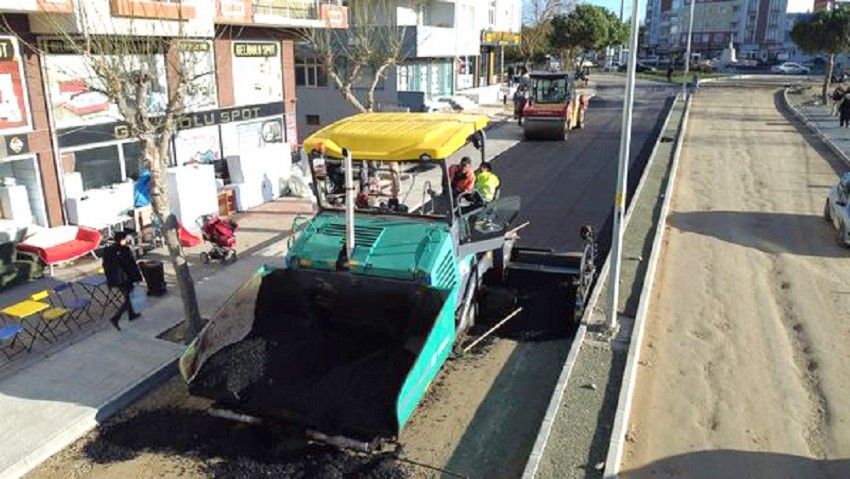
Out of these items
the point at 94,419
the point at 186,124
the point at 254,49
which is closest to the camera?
the point at 94,419

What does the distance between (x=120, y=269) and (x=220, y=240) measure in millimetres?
2775

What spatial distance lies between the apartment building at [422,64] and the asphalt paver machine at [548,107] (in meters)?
5.62

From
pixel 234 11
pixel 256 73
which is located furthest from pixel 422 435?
Result: pixel 256 73

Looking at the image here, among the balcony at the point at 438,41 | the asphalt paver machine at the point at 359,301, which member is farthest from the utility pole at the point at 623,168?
the balcony at the point at 438,41

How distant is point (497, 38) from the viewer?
149ft

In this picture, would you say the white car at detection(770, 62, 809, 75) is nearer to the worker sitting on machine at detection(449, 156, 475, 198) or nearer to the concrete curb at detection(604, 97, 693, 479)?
the concrete curb at detection(604, 97, 693, 479)

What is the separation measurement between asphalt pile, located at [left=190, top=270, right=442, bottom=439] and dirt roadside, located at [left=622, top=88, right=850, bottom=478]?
2609 mm

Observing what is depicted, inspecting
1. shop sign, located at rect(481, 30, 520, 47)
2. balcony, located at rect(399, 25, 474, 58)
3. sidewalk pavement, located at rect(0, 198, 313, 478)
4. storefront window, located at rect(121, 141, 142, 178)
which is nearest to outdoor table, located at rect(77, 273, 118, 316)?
sidewalk pavement, located at rect(0, 198, 313, 478)

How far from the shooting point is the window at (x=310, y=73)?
31767 millimetres

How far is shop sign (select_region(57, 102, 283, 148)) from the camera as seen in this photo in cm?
1427

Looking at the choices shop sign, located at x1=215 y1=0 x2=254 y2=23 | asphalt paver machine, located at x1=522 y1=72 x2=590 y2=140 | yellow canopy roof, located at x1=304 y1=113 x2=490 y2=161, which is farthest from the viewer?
asphalt paver machine, located at x1=522 y1=72 x2=590 y2=140

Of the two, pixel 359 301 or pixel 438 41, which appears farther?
pixel 438 41

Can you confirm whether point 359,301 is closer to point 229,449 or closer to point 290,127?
point 229,449

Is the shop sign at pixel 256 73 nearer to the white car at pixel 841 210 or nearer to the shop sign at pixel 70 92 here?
the shop sign at pixel 70 92
